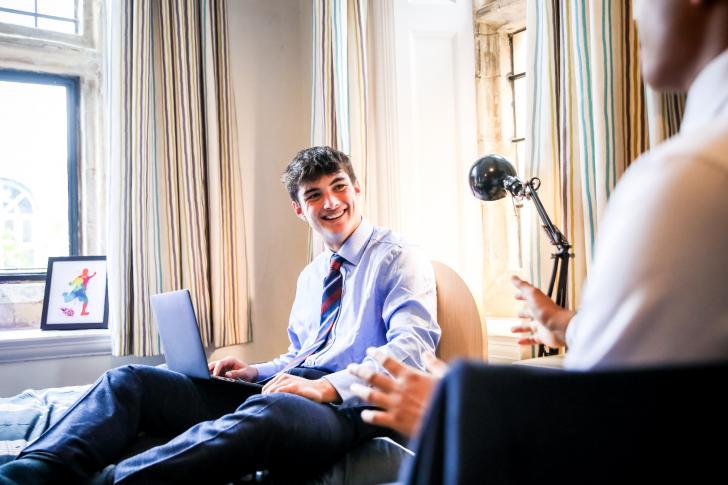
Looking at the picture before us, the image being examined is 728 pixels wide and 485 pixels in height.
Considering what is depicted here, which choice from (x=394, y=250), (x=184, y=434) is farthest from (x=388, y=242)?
(x=184, y=434)

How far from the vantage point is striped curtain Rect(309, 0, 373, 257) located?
2.50m

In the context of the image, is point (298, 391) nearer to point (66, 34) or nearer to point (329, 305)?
point (329, 305)

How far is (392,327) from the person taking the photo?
1658 mm

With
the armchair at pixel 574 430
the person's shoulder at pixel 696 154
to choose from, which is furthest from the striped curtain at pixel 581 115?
the armchair at pixel 574 430

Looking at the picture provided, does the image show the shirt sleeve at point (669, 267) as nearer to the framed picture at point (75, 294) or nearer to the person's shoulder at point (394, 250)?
the person's shoulder at point (394, 250)

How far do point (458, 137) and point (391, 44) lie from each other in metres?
0.46

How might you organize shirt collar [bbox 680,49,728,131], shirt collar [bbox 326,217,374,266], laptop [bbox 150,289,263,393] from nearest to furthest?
shirt collar [bbox 680,49,728,131] < laptop [bbox 150,289,263,393] < shirt collar [bbox 326,217,374,266]

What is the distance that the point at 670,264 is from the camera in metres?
0.44

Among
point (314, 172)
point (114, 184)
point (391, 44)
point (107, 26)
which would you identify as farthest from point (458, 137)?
point (107, 26)

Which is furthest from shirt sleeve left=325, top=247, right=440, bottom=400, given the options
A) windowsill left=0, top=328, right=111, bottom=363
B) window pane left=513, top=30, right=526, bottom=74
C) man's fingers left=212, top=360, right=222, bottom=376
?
windowsill left=0, top=328, right=111, bottom=363

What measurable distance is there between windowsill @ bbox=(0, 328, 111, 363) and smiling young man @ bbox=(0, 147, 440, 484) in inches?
35.8

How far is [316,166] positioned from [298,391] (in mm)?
806

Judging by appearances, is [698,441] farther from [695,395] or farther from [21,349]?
[21,349]

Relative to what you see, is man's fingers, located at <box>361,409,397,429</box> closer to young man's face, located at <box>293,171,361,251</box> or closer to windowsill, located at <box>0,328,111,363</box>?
young man's face, located at <box>293,171,361,251</box>
